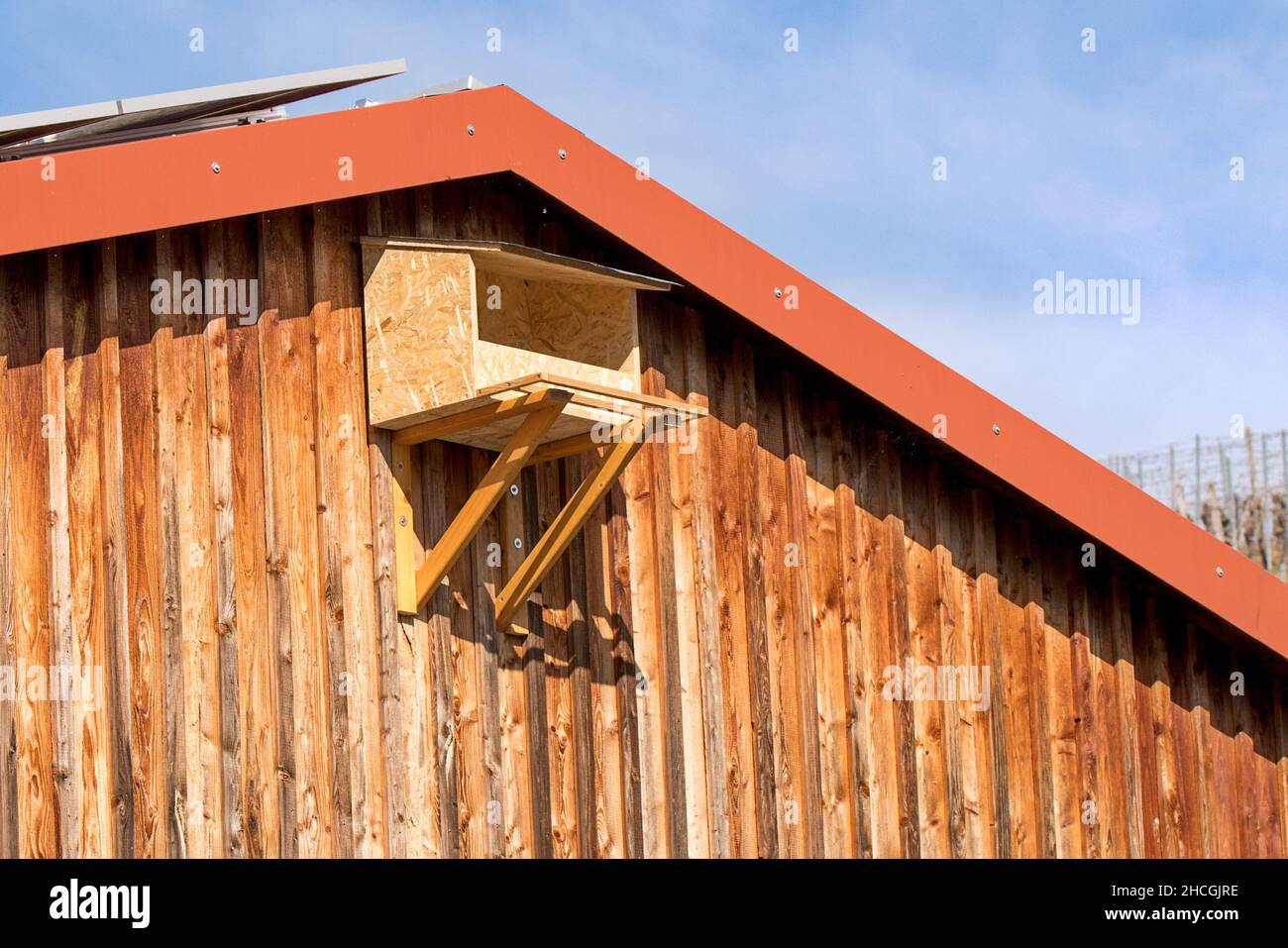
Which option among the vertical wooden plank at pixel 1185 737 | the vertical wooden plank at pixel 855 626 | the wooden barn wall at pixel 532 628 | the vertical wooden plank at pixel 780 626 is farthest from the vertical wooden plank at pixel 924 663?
the vertical wooden plank at pixel 1185 737

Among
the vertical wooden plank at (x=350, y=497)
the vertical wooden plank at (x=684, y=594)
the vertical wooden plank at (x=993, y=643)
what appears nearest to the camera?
the vertical wooden plank at (x=350, y=497)

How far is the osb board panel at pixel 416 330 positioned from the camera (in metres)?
5.00

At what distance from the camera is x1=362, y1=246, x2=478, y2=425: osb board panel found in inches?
197

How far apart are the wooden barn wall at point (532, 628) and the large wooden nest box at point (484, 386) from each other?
93 millimetres

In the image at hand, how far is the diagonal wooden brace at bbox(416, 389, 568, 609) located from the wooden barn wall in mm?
138

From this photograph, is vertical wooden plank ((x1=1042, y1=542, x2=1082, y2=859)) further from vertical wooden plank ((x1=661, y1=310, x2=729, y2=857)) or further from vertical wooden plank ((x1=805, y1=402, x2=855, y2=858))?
vertical wooden plank ((x1=661, y1=310, x2=729, y2=857))

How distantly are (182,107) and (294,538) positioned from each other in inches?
71.1

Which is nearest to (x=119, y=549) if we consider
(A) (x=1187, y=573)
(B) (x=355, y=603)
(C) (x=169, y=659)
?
(C) (x=169, y=659)

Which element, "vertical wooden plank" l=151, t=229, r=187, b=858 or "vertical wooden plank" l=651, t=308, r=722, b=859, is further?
"vertical wooden plank" l=651, t=308, r=722, b=859

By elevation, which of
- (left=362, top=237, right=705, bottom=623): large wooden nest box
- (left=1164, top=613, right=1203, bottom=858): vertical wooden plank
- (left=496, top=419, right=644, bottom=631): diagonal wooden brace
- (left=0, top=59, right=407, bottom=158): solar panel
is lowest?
(left=1164, top=613, right=1203, bottom=858): vertical wooden plank

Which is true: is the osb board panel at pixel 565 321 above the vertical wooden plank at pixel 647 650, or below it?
above

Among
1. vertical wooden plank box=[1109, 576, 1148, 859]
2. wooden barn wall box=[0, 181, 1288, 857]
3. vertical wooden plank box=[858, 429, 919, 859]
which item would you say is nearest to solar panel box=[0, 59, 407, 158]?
wooden barn wall box=[0, 181, 1288, 857]

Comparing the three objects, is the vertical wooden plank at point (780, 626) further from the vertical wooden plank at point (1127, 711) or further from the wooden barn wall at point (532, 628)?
the vertical wooden plank at point (1127, 711)
